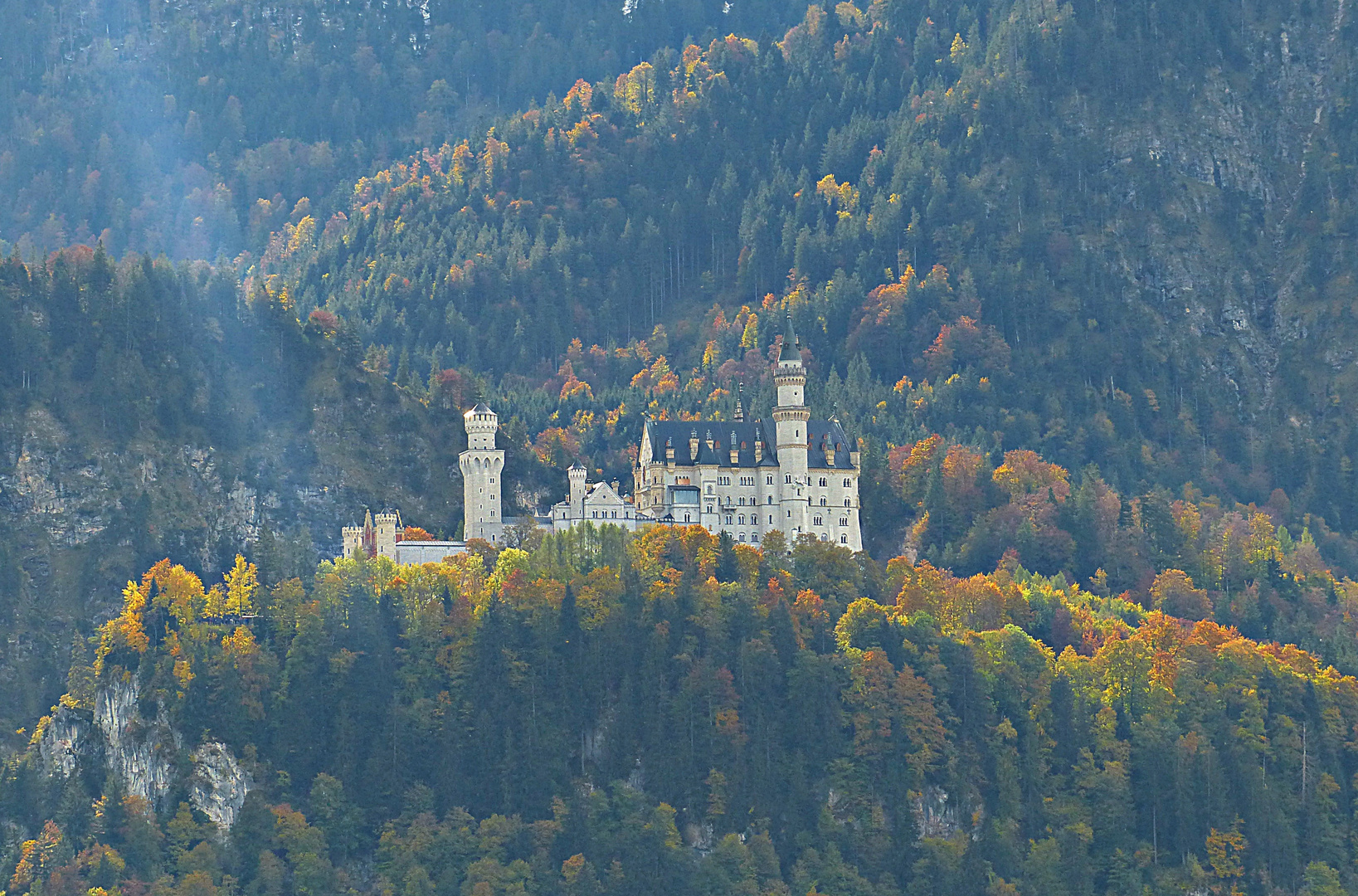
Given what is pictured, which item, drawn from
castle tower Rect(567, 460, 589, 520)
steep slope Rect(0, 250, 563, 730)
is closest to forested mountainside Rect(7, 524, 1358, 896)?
castle tower Rect(567, 460, 589, 520)

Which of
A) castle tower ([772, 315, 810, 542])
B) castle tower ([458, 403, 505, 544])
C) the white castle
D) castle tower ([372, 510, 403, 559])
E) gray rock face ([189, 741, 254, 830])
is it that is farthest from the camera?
castle tower ([772, 315, 810, 542])

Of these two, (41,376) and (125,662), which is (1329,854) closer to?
(125,662)

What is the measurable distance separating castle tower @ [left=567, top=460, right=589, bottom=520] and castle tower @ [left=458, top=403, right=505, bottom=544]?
421 centimetres

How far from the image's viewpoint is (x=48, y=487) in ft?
614

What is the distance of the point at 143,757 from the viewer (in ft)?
529

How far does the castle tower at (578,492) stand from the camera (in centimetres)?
17800

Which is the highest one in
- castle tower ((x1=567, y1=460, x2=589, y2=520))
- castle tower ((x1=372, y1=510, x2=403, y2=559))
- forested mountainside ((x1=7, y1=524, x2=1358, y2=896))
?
castle tower ((x1=567, y1=460, x2=589, y2=520))

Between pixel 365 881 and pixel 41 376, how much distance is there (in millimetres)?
48848

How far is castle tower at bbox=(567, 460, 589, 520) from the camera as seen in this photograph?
178m

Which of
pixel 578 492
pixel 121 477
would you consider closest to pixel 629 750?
pixel 578 492

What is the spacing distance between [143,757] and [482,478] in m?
28.8

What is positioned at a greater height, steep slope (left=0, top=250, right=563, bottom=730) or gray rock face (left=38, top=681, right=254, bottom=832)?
steep slope (left=0, top=250, right=563, bottom=730)

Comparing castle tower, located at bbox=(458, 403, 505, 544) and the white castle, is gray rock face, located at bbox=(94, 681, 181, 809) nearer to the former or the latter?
the white castle

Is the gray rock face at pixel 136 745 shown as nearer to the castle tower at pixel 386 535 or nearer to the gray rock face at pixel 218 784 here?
the gray rock face at pixel 218 784
